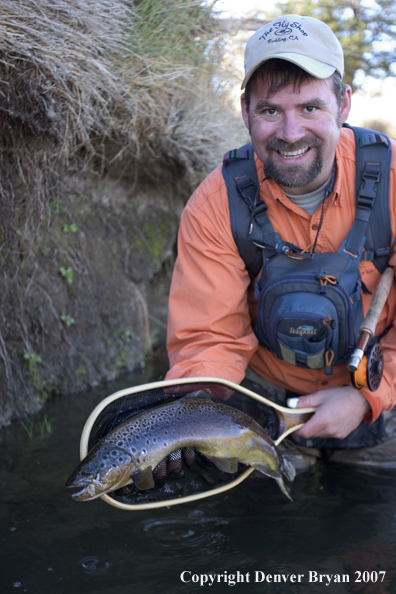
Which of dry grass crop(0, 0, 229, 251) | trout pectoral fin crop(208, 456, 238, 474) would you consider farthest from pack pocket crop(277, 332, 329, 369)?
dry grass crop(0, 0, 229, 251)

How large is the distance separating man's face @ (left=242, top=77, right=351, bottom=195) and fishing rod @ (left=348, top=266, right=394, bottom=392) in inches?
26.9

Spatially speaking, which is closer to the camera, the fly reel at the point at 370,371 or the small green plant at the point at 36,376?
the fly reel at the point at 370,371

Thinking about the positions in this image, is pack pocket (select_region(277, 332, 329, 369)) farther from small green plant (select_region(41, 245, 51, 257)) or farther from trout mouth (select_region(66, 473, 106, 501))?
small green plant (select_region(41, 245, 51, 257))

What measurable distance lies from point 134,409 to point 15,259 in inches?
77.4

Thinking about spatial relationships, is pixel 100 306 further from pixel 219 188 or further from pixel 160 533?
pixel 160 533

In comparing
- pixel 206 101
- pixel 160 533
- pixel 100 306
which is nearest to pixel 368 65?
pixel 206 101

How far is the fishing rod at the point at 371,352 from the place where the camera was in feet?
9.45

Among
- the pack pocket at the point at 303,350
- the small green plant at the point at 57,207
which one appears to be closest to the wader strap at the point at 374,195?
the pack pocket at the point at 303,350

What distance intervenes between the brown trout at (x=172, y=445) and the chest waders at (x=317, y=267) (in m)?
0.66

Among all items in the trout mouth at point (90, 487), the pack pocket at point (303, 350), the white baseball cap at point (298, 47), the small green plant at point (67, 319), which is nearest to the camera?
the trout mouth at point (90, 487)

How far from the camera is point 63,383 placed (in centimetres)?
442

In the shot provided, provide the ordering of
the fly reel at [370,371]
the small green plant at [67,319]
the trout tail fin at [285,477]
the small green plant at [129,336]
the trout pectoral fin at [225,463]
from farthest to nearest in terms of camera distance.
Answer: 1. the small green plant at [129,336]
2. the small green plant at [67,319]
3. the fly reel at [370,371]
4. the trout tail fin at [285,477]
5. the trout pectoral fin at [225,463]
